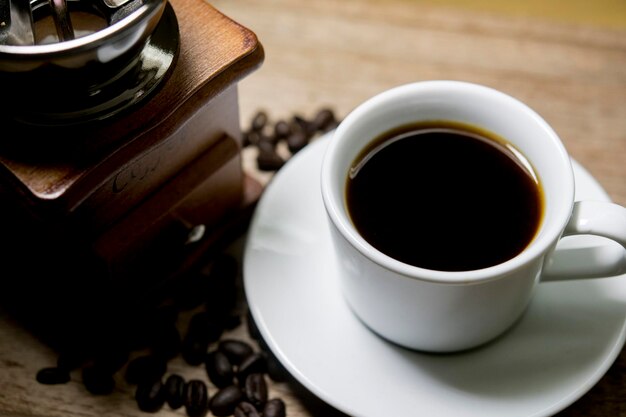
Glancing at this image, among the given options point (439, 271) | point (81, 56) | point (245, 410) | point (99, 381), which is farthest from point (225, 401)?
point (81, 56)

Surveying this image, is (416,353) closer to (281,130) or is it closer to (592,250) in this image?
(592,250)

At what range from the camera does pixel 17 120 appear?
0.86 m

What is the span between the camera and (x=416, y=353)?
37.7 inches

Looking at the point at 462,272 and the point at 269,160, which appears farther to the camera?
the point at 269,160

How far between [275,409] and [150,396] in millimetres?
147

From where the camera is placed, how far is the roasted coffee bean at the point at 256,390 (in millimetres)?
1002

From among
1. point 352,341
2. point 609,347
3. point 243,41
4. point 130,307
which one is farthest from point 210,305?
point 609,347

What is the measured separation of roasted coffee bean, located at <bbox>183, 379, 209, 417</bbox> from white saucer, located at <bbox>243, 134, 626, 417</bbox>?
0.12m

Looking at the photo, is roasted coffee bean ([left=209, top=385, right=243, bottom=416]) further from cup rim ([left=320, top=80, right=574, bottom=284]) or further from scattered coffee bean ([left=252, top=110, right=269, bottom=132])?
scattered coffee bean ([left=252, top=110, right=269, bottom=132])

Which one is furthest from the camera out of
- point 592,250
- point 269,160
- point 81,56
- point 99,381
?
point 269,160

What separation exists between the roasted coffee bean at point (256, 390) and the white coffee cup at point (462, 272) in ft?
0.49

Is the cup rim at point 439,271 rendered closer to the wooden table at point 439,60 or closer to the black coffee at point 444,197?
the black coffee at point 444,197

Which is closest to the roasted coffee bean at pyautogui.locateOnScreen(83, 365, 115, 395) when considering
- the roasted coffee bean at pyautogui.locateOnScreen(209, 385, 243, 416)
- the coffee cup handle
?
the roasted coffee bean at pyautogui.locateOnScreen(209, 385, 243, 416)

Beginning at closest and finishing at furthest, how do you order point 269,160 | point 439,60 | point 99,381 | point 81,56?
1. point 81,56
2. point 99,381
3. point 269,160
4. point 439,60
